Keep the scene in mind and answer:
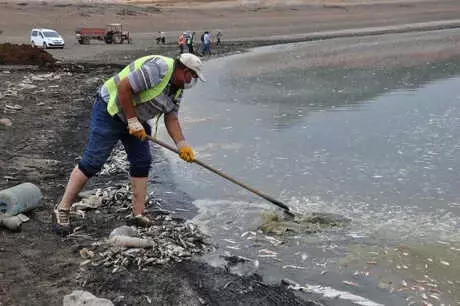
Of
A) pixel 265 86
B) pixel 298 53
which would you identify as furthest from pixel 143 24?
pixel 265 86

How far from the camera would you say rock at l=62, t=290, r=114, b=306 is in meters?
3.72

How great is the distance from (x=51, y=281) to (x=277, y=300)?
159cm

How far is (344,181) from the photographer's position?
23.7 feet

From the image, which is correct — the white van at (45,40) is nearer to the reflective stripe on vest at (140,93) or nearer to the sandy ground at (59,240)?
the sandy ground at (59,240)

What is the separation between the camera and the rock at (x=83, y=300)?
12.2ft

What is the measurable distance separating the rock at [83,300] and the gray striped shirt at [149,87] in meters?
1.58

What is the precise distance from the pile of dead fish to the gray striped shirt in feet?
3.21

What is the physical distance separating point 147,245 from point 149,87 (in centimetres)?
125

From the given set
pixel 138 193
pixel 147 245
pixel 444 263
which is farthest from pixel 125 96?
pixel 444 263

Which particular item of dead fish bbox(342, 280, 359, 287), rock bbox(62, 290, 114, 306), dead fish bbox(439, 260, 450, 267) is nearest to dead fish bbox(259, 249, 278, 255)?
dead fish bbox(342, 280, 359, 287)

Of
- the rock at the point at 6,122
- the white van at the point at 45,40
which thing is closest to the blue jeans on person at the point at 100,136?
the rock at the point at 6,122

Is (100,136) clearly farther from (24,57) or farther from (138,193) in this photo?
(24,57)

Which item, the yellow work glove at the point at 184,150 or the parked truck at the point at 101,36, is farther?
the parked truck at the point at 101,36

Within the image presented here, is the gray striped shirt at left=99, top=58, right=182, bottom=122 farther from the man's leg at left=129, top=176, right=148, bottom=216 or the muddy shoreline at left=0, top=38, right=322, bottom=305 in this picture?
the muddy shoreline at left=0, top=38, right=322, bottom=305
